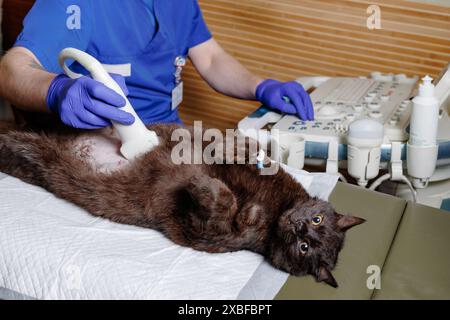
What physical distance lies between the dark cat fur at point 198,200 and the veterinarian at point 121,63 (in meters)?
0.11

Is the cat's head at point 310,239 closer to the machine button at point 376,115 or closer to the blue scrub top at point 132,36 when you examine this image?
the machine button at point 376,115

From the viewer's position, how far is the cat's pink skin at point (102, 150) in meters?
1.19

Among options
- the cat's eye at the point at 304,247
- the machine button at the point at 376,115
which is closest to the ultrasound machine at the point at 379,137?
the machine button at the point at 376,115

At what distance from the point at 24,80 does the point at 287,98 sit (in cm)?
76

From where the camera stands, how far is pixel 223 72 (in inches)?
73.6

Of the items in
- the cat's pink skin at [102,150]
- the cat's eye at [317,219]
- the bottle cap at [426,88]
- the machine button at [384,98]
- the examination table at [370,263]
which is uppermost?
the bottle cap at [426,88]

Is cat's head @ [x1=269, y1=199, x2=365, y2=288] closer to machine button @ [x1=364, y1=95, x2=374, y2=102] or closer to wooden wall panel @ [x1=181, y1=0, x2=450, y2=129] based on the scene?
machine button @ [x1=364, y1=95, x2=374, y2=102]

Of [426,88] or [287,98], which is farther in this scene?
[287,98]

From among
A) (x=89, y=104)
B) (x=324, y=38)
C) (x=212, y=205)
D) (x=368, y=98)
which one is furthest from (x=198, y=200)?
(x=324, y=38)

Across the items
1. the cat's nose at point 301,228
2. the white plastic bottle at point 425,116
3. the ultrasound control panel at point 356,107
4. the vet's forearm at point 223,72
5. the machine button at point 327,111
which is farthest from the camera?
the vet's forearm at point 223,72

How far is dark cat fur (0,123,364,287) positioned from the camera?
102 cm

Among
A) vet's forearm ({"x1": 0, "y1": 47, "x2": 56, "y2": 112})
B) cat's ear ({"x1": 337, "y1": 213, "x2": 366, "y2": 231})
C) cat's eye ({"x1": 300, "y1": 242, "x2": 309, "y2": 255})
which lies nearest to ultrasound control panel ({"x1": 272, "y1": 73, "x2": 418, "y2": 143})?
cat's ear ({"x1": 337, "y1": 213, "x2": 366, "y2": 231})

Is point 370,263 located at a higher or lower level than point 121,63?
lower

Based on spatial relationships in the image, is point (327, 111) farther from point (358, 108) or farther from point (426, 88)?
point (426, 88)
